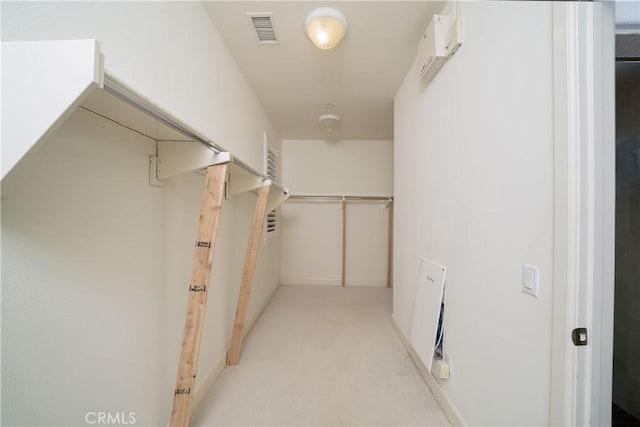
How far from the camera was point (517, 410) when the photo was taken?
99 centimetres

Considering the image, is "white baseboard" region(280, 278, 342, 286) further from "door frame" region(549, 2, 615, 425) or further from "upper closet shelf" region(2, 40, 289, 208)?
"upper closet shelf" region(2, 40, 289, 208)

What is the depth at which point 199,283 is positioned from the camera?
1139 millimetres

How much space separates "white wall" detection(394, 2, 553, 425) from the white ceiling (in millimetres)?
452

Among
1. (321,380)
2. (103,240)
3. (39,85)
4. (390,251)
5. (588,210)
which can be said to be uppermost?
(39,85)

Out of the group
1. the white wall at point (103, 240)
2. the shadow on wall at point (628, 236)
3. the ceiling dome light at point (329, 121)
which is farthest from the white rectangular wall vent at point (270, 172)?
the shadow on wall at point (628, 236)

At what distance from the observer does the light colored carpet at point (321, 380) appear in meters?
1.48

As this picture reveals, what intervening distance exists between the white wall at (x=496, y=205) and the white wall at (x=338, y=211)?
2.64 m

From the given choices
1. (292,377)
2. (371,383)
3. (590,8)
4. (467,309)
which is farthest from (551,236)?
(292,377)

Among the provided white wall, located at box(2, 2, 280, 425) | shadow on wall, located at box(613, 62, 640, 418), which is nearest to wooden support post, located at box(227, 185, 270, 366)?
white wall, located at box(2, 2, 280, 425)

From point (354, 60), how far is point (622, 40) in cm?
151

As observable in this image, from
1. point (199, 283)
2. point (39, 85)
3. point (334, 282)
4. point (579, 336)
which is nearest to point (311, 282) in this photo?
point (334, 282)

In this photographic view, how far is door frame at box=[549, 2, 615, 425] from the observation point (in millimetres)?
790

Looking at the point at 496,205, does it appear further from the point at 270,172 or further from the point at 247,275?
the point at 270,172

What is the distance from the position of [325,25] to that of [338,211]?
3.08m
